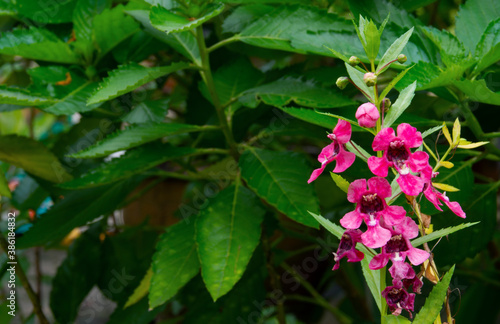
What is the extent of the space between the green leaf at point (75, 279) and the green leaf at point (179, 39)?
464mm

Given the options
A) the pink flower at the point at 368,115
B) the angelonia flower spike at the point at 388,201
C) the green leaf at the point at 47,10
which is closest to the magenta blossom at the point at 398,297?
the angelonia flower spike at the point at 388,201

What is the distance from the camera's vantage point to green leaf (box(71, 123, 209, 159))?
23.9 inches

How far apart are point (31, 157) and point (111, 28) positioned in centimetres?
24

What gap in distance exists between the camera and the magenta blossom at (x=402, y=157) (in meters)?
0.32

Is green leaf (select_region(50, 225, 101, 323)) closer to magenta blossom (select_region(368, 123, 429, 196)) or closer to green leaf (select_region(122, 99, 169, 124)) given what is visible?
green leaf (select_region(122, 99, 169, 124))

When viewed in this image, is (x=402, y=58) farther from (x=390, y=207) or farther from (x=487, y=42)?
(x=487, y=42)

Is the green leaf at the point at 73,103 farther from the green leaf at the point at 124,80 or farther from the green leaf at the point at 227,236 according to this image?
the green leaf at the point at 227,236

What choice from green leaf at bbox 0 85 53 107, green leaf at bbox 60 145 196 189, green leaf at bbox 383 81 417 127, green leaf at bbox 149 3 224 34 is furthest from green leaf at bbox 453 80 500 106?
green leaf at bbox 0 85 53 107

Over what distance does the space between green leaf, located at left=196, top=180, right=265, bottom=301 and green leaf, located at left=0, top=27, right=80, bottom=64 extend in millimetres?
336

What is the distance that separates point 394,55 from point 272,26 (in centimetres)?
29

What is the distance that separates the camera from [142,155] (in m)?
0.68

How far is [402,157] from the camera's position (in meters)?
0.33

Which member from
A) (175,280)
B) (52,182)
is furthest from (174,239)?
(52,182)

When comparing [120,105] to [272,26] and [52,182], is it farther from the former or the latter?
[272,26]
